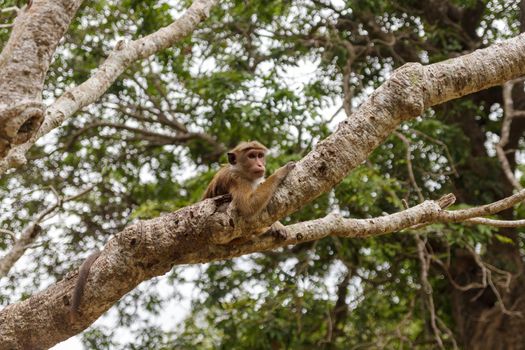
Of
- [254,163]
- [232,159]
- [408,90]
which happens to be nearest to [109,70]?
[232,159]

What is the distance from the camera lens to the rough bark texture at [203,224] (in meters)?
3.95

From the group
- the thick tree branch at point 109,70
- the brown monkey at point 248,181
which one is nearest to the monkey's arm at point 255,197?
the brown monkey at point 248,181

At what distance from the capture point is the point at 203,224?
13.0ft

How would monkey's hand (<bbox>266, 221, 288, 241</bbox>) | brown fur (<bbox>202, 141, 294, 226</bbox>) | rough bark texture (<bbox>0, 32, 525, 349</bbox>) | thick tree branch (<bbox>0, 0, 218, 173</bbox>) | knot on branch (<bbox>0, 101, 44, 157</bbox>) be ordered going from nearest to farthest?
knot on branch (<bbox>0, 101, 44, 157</bbox>)
rough bark texture (<bbox>0, 32, 525, 349</bbox>)
brown fur (<bbox>202, 141, 294, 226</bbox>)
monkey's hand (<bbox>266, 221, 288, 241</bbox>)
thick tree branch (<bbox>0, 0, 218, 173</bbox>)

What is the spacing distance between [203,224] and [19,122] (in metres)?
1.19

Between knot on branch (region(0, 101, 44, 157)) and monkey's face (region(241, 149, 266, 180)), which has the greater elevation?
monkey's face (region(241, 149, 266, 180))

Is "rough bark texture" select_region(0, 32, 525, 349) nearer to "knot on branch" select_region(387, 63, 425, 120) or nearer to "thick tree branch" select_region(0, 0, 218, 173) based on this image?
"knot on branch" select_region(387, 63, 425, 120)

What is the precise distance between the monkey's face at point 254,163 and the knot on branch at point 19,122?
8.88ft

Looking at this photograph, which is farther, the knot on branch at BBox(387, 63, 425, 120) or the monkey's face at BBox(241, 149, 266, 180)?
the monkey's face at BBox(241, 149, 266, 180)

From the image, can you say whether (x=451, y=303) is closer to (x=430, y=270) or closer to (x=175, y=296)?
(x=430, y=270)

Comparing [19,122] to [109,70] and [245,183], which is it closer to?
[245,183]

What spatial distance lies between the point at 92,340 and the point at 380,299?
4711 millimetres

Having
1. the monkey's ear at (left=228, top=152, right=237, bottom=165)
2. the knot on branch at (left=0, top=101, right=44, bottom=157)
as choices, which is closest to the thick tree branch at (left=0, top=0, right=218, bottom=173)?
the knot on branch at (left=0, top=101, right=44, bottom=157)

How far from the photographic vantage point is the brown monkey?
13.5 feet
